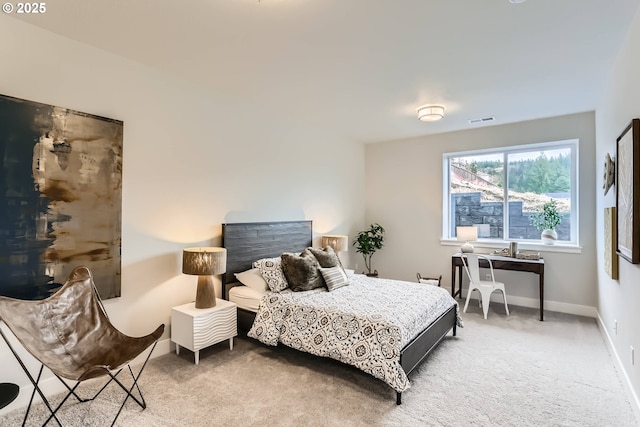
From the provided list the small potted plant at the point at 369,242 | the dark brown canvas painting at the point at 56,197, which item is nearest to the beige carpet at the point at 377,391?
the dark brown canvas painting at the point at 56,197

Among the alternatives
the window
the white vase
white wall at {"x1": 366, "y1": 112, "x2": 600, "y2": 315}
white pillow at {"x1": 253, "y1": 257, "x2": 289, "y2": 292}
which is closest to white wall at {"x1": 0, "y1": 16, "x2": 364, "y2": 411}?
white pillow at {"x1": 253, "y1": 257, "x2": 289, "y2": 292}

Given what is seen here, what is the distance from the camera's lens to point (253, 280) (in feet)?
12.0

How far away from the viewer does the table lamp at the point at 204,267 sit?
10.1ft

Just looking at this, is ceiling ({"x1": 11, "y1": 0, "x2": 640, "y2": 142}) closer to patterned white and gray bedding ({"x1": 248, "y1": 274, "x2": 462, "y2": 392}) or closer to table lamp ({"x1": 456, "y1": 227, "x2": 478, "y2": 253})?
table lamp ({"x1": 456, "y1": 227, "x2": 478, "y2": 253})

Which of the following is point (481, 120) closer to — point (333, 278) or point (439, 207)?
point (439, 207)

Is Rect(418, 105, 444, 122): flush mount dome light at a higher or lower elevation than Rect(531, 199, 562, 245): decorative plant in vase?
higher

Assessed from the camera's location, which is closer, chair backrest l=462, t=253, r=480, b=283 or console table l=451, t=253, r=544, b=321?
console table l=451, t=253, r=544, b=321

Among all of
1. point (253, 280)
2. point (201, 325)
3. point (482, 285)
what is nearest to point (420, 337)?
point (253, 280)

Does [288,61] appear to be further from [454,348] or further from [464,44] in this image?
[454,348]

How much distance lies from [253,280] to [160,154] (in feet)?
5.26

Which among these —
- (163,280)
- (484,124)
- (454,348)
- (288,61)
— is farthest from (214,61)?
(484,124)

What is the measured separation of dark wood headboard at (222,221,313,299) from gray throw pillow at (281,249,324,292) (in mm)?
480

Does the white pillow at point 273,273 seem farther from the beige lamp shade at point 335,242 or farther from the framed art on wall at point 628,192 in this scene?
the framed art on wall at point 628,192

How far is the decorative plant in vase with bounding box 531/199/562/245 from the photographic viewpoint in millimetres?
4754
